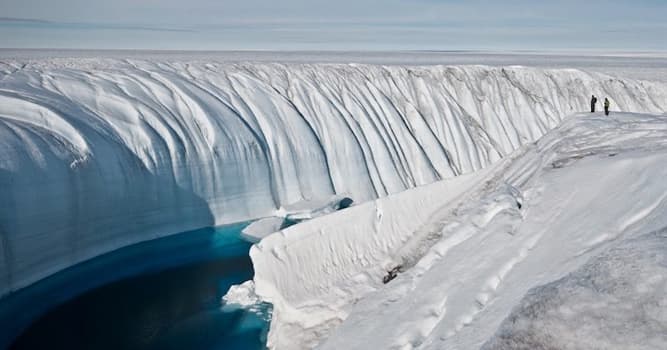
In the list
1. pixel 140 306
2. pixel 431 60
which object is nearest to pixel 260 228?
pixel 140 306

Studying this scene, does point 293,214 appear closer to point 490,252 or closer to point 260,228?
point 260,228

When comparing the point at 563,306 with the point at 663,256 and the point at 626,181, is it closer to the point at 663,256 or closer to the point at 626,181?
the point at 663,256

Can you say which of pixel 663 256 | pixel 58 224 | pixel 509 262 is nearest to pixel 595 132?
pixel 509 262

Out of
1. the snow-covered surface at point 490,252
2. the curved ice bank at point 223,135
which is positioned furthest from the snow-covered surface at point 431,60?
the snow-covered surface at point 490,252

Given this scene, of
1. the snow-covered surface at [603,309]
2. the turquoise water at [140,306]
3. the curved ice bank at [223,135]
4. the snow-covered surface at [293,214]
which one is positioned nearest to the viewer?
the snow-covered surface at [603,309]

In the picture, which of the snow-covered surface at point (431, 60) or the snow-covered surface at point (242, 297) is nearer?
the snow-covered surface at point (242, 297)

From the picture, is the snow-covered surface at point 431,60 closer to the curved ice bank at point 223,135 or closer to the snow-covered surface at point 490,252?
the curved ice bank at point 223,135
